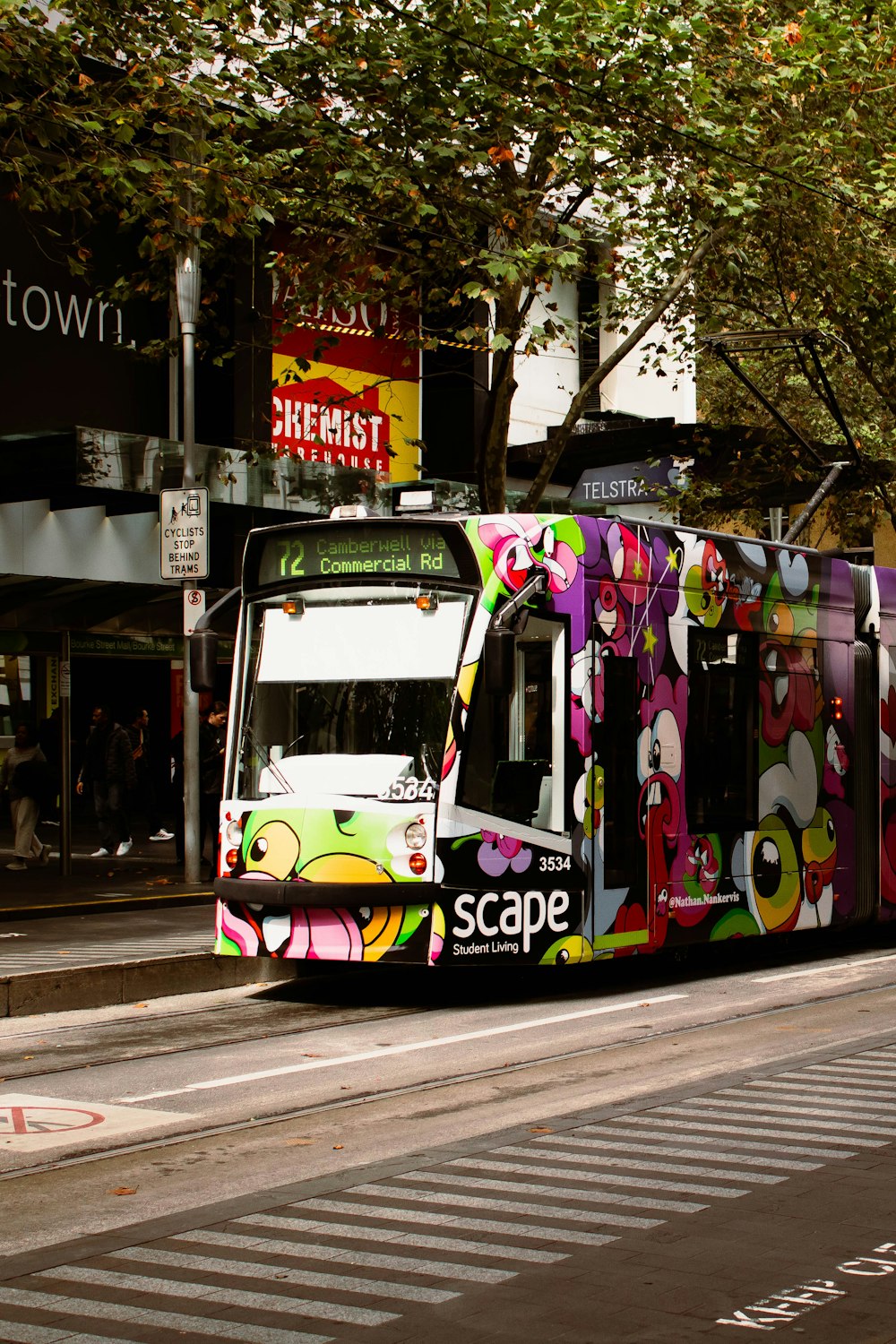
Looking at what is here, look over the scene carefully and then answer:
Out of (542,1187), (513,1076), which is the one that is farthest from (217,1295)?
(513,1076)

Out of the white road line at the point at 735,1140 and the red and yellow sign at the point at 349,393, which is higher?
the red and yellow sign at the point at 349,393

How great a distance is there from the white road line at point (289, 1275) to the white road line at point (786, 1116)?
2.70 m

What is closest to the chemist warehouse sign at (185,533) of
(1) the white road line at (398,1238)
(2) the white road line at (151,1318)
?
(1) the white road line at (398,1238)

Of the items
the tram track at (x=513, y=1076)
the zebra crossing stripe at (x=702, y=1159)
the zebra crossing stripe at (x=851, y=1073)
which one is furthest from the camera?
the zebra crossing stripe at (x=851, y=1073)

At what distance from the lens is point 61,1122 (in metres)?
8.02

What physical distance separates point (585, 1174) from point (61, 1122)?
2.51 metres

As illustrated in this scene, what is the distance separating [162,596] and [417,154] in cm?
540

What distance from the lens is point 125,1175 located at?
6.97m

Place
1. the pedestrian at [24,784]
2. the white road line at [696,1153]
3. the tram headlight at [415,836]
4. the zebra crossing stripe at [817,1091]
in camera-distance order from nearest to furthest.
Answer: the white road line at [696,1153], the zebra crossing stripe at [817,1091], the tram headlight at [415,836], the pedestrian at [24,784]

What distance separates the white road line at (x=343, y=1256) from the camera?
5473 mm

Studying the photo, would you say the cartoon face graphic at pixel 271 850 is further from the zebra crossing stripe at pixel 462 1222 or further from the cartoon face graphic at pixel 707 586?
the zebra crossing stripe at pixel 462 1222

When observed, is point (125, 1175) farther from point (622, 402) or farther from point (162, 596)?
point (622, 402)

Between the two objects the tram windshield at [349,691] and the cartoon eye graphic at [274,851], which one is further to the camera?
the cartoon eye graphic at [274,851]

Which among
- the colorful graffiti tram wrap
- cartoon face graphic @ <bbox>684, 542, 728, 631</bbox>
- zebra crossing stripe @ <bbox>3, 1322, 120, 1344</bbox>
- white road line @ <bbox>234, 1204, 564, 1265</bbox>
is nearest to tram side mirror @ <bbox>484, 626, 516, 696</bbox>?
the colorful graffiti tram wrap
